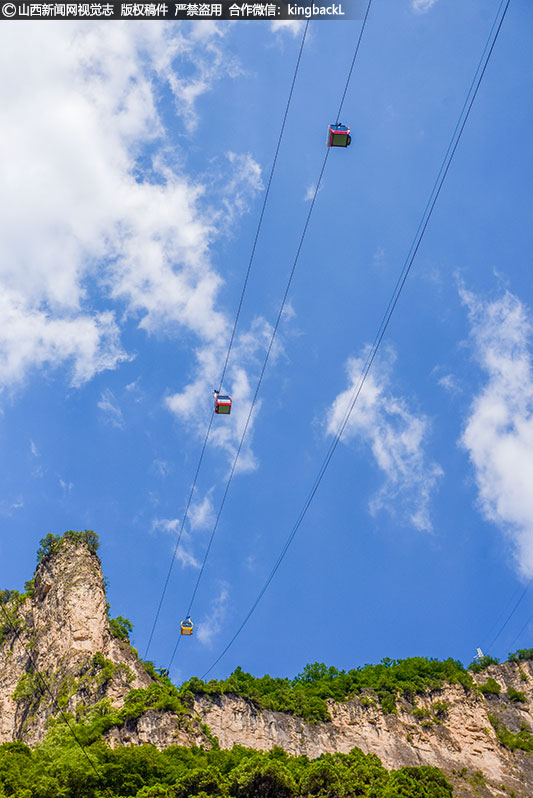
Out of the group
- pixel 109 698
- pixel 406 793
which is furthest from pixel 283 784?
pixel 109 698

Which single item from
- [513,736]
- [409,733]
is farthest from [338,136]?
[513,736]

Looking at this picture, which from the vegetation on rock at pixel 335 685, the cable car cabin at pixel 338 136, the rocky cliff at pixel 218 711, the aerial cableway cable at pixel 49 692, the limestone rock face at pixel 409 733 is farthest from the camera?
the vegetation on rock at pixel 335 685

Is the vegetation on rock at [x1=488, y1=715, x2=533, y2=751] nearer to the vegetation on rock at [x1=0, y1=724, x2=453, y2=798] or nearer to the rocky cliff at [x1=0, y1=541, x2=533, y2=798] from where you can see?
the rocky cliff at [x1=0, y1=541, x2=533, y2=798]

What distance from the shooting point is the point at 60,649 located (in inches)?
1897

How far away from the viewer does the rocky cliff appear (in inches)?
1719

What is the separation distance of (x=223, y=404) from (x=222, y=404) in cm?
5

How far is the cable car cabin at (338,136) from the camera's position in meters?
21.8

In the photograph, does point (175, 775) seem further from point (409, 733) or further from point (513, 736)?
point (513, 736)

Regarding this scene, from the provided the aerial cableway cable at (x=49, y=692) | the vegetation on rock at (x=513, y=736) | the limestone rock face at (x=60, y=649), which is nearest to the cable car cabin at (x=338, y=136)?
the aerial cableway cable at (x=49, y=692)

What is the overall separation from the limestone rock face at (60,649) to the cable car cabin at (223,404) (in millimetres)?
24485

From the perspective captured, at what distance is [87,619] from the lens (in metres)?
49.8

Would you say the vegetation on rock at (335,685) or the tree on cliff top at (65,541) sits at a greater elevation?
the tree on cliff top at (65,541)

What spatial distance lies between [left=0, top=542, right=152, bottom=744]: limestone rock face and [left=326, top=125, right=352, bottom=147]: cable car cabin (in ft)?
124

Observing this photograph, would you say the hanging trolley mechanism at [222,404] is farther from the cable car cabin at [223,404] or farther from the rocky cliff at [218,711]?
the rocky cliff at [218,711]
